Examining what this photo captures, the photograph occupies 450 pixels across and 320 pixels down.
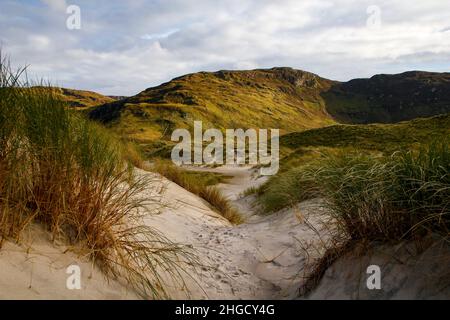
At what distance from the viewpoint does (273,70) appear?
15850 centimetres

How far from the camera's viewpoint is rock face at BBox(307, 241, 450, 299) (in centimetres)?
237

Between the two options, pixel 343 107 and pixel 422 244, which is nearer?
pixel 422 244

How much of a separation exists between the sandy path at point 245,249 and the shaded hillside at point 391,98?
435 feet

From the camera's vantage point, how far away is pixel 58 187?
2922mm

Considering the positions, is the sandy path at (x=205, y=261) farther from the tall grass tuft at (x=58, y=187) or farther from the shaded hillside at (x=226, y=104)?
the shaded hillside at (x=226, y=104)

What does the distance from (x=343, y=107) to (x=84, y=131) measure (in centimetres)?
14838

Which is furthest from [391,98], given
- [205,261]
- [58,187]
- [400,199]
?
[58,187]

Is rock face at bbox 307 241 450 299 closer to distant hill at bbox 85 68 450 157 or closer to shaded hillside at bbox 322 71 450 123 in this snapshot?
distant hill at bbox 85 68 450 157

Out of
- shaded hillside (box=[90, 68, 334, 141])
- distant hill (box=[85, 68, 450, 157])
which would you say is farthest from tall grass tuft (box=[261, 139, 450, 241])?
distant hill (box=[85, 68, 450, 157])

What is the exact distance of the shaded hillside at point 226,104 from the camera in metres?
59.6

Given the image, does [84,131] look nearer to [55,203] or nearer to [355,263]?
[55,203]

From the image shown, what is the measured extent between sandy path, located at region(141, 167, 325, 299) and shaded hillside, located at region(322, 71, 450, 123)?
133m
